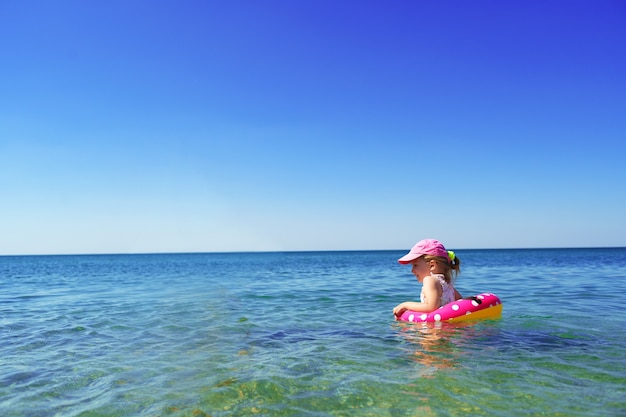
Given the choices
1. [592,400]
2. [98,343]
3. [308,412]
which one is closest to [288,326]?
[98,343]

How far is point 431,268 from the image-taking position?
7.97m

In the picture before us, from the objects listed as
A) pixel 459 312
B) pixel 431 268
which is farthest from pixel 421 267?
pixel 459 312

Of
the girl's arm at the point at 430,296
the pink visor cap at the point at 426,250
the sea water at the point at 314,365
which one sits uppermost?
the pink visor cap at the point at 426,250

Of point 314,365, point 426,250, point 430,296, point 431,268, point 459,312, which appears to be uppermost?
point 426,250

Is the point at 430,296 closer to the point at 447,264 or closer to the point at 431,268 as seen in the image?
the point at 431,268

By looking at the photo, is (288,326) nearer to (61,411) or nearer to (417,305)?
(417,305)

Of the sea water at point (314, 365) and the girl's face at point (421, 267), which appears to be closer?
the sea water at point (314, 365)

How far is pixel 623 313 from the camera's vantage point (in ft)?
31.1

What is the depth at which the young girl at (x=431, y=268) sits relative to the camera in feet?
25.7

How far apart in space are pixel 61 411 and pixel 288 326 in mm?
4900

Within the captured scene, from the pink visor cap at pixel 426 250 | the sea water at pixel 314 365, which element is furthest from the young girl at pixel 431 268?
the sea water at pixel 314 365

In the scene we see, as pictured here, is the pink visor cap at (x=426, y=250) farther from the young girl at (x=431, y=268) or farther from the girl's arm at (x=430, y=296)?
the girl's arm at (x=430, y=296)

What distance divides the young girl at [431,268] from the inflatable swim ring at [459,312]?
4.9 inches

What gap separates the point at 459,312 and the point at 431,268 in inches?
36.3
